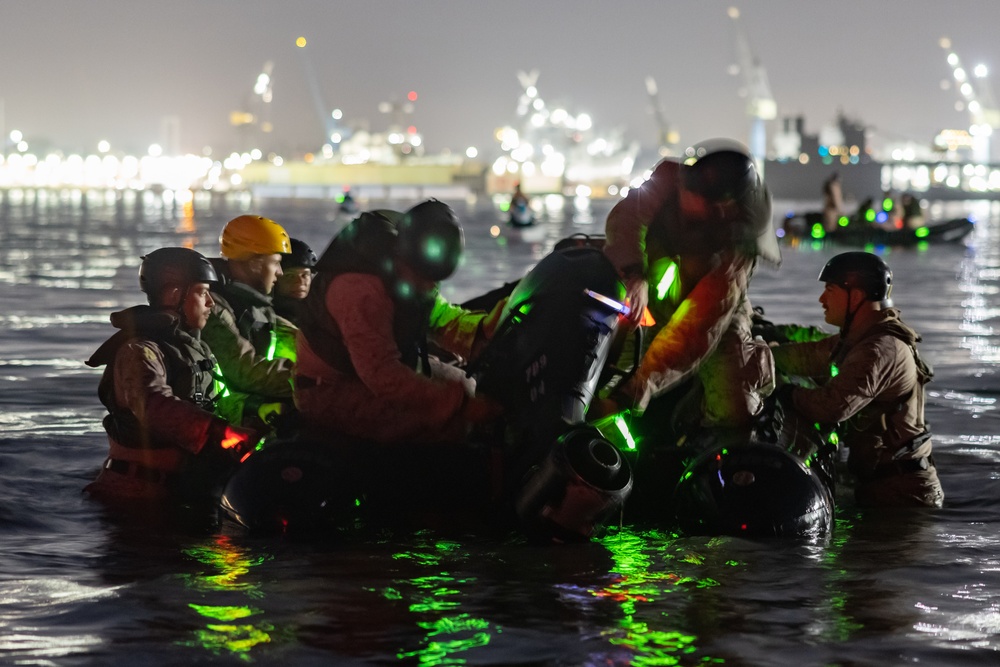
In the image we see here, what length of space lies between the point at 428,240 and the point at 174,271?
1657mm

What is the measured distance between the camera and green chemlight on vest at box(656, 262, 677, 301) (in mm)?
7395

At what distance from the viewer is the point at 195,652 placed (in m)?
5.34

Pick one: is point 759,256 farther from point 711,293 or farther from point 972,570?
point 972,570

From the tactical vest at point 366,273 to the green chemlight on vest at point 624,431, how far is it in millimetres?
959

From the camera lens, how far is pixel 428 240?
6.96 meters

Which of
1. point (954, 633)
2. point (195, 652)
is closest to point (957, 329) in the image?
point (954, 633)

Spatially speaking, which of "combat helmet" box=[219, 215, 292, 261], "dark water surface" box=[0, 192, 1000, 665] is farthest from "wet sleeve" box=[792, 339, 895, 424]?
"combat helmet" box=[219, 215, 292, 261]

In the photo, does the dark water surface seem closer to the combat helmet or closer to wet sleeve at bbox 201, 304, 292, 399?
wet sleeve at bbox 201, 304, 292, 399

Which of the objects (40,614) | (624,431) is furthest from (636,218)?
(40,614)

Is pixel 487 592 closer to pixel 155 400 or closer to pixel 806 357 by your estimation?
pixel 155 400

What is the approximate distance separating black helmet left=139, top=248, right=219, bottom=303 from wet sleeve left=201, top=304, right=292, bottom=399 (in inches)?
27.1

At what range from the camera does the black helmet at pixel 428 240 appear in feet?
22.8

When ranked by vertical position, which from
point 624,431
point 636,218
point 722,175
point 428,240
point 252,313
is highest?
point 722,175

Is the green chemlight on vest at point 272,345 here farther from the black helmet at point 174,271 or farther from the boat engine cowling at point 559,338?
the boat engine cowling at point 559,338
